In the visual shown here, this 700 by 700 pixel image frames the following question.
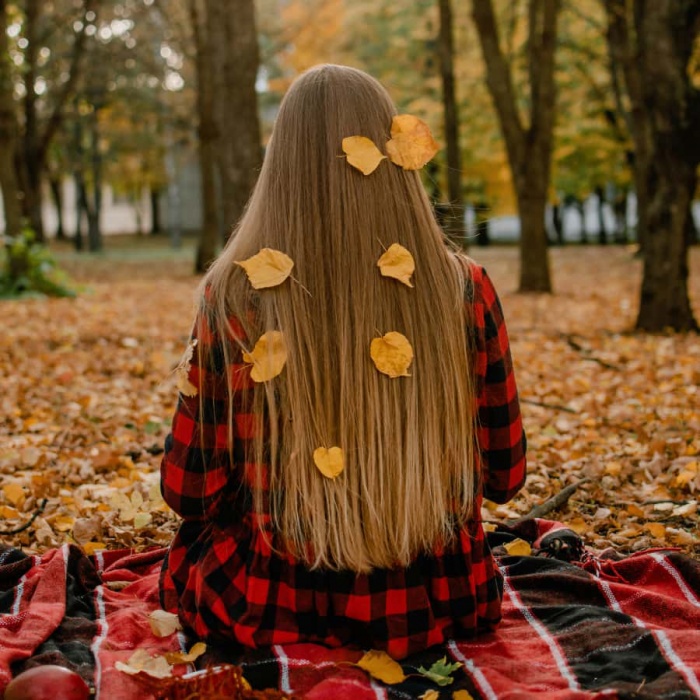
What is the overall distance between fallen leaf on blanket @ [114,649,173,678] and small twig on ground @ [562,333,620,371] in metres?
5.02

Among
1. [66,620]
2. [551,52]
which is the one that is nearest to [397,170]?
[66,620]

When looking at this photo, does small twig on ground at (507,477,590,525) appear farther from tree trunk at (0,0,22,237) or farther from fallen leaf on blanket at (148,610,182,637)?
tree trunk at (0,0,22,237)

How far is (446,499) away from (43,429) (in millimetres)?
3434

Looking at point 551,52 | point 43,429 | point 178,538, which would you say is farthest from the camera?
point 551,52

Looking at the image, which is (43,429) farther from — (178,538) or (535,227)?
(535,227)

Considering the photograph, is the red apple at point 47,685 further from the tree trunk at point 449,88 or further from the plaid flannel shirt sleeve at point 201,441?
the tree trunk at point 449,88

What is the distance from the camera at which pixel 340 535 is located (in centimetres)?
220

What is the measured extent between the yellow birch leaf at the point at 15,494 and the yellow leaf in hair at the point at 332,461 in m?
2.20

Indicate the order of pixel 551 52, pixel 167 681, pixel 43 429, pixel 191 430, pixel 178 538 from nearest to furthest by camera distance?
pixel 167 681 → pixel 191 430 → pixel 178 538 → pixel 43 429 → pixel 551 52

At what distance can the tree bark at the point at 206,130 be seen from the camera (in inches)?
594

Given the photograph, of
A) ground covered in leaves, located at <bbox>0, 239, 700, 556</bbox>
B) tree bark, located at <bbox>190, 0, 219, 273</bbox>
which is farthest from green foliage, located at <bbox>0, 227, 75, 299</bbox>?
tree bark, located at <bbox>190, 0, 219, 273</bbox>

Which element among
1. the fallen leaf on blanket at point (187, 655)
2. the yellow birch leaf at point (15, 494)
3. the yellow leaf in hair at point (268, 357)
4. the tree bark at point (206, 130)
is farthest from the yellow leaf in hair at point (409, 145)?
the tree bark at point (206, 130)

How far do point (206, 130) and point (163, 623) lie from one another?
1415 centimetres

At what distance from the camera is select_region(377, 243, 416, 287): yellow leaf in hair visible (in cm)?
212
